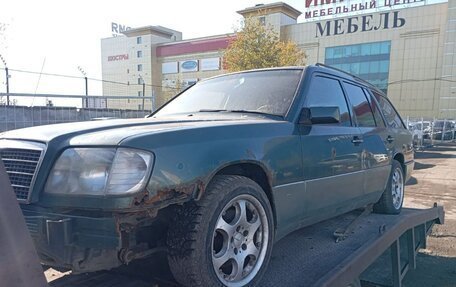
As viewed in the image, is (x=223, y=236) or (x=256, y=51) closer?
(x=223, y=236)

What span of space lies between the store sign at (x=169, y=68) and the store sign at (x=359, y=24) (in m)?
23.1

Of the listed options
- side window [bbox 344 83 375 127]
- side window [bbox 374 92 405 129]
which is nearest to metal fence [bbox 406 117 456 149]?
side window [bbox 374 92 405 129]

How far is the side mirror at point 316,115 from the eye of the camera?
2.74m

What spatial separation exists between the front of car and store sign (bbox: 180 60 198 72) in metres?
56.0

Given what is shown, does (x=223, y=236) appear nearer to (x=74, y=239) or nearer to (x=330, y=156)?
(x=74, y=239)

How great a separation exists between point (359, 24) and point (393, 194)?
46.3 meters

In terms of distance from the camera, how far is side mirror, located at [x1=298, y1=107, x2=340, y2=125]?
274 centimetres

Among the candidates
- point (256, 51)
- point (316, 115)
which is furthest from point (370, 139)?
point (256, 51)

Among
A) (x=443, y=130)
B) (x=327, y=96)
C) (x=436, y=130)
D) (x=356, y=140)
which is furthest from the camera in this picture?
(x=436, y=130)

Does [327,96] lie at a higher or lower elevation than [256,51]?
lower

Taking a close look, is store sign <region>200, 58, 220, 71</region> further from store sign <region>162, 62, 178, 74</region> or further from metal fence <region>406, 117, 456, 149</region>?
metal fence <region>406, 117, 456, 149</region>

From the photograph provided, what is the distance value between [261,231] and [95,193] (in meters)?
1.11

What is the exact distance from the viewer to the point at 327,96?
3322 mm

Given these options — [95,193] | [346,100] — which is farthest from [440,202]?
[95,193]
